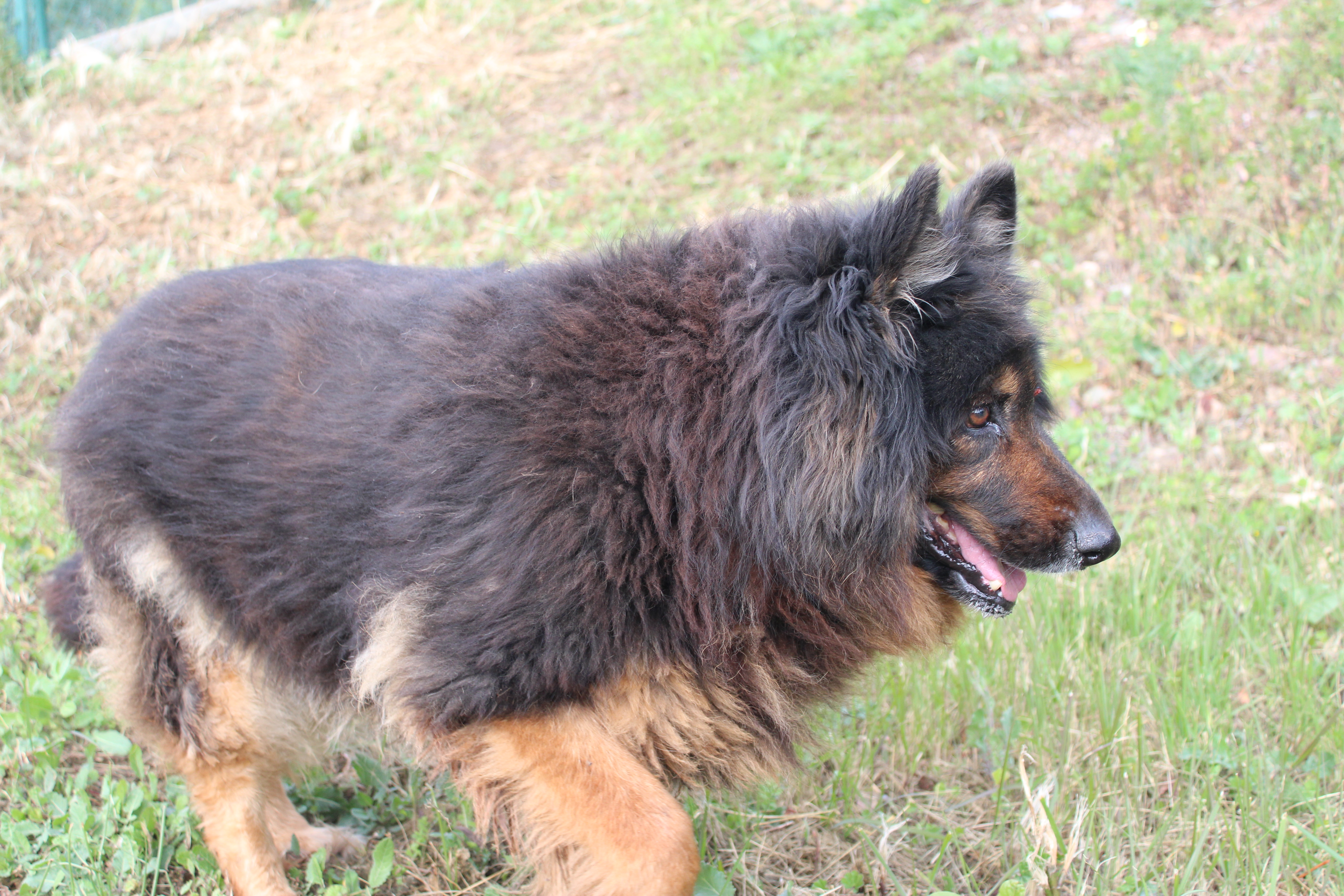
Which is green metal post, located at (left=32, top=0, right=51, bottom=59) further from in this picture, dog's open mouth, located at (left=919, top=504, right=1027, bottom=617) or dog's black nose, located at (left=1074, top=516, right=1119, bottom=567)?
dog's black nose, located at (left=1074, top=516, right=1119, bottom=567)

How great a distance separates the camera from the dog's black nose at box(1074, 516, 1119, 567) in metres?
2.83

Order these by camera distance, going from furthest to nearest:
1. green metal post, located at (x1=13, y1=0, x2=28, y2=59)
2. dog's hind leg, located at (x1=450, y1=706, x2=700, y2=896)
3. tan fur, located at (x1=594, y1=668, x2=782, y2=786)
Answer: green metal post, located at (x1=13, y1=0, x2=28, y2=59) < tan fur, located at (x1=594, y1=668, x2=782, y2=786) < dog's hind leg, located at (x1=450, y1=706, x2=700, y2=896)

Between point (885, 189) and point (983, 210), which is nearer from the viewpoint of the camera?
point (983, 210)

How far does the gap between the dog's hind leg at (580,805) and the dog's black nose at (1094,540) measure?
129 cm

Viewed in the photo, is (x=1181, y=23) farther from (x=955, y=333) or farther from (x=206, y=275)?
(x=206, y=275)

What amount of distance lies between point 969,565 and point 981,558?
4cm

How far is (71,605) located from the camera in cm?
381

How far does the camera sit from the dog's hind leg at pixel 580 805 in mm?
2559

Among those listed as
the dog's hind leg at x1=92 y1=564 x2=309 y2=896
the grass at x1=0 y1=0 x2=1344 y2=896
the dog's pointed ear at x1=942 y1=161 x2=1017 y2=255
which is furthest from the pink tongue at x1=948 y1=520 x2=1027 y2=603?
the dog's hind leg at x1=92 y1=564 x2=309 y2=896

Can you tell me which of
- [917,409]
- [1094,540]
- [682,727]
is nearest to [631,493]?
[682,727]

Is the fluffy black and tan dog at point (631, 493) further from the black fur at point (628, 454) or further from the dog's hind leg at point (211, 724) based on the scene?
the dog's hind leg at point (211, 724)

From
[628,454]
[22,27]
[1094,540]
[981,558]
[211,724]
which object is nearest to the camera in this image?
[628,454]

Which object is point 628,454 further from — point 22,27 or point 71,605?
point 22,27

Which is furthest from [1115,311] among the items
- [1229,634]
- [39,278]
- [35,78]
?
[35,78]
